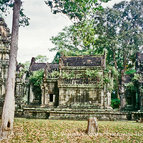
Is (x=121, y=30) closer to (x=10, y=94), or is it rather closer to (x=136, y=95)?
(x=136, y=95)

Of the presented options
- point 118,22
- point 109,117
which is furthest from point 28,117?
point 118,22

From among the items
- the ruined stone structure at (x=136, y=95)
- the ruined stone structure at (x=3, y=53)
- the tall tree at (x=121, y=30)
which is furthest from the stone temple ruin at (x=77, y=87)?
the tall tree at (x=121, y=30)

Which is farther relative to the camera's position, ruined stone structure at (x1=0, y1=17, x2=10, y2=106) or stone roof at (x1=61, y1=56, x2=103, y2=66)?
ruined stone structure at (x1=0, y1=17, x2=10, y2=106)

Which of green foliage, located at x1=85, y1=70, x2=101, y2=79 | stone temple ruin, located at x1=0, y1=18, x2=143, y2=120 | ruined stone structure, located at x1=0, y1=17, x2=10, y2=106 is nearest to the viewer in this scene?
stone temple ruin, located at x1=0, y1=18, x2=143, y2=120

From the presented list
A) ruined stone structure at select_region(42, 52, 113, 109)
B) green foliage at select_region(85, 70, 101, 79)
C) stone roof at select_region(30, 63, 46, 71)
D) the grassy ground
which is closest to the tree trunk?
the grassy ground

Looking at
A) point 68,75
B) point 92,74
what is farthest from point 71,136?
point 68,75

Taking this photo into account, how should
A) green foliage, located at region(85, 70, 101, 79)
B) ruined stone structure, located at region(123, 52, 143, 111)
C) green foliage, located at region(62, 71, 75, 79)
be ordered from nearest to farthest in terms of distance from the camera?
1. ruined stone structure, located at region(123, 52, 143, 111)
2. green foliage, located at region(85, 70, 101, 79)
3. green foliage, located at region(62, 71, 75, 79)

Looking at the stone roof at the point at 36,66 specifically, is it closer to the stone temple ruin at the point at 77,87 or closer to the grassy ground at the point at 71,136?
the stone temple ruin at the point at 77,87

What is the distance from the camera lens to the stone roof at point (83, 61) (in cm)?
3046

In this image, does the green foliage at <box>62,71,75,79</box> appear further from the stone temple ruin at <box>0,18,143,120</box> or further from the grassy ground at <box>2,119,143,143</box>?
the grassy ground at <box>2,119,143,143</box>

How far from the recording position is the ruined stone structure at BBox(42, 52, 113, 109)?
26125 mm

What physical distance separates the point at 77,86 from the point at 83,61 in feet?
20.4

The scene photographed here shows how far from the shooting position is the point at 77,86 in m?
26.4

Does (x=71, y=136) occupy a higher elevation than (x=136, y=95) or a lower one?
lower
